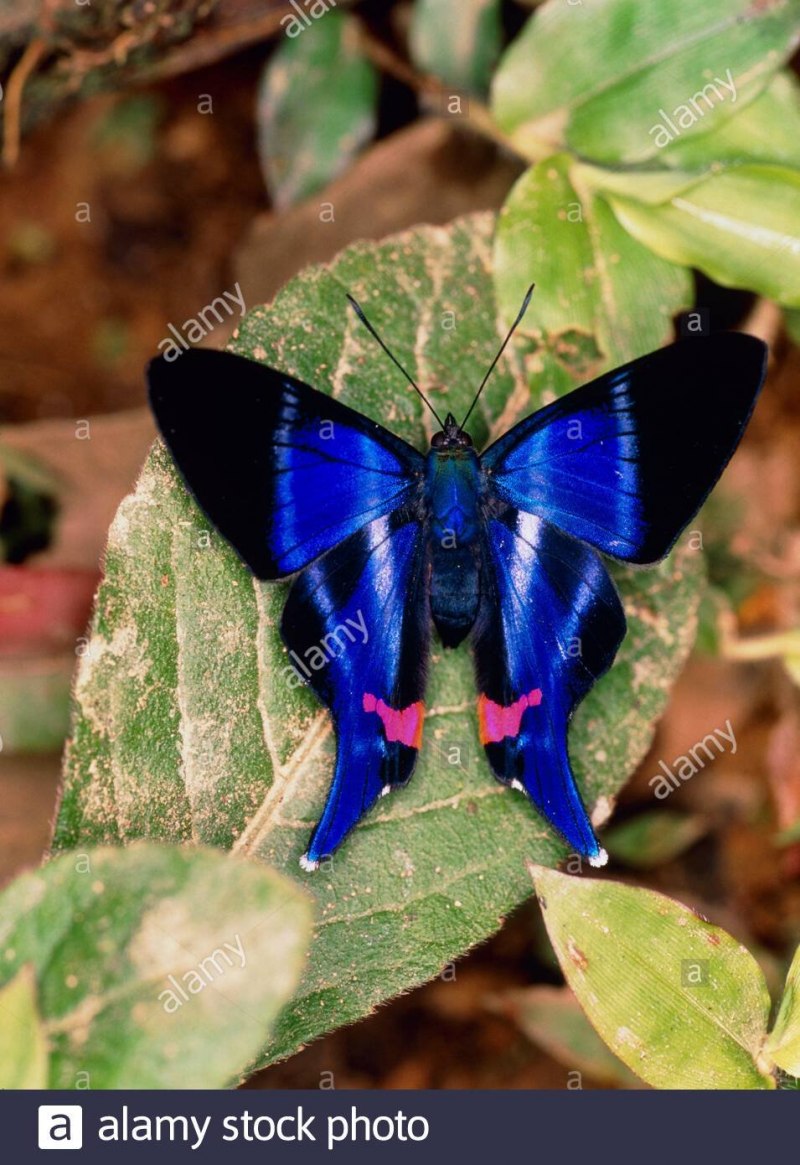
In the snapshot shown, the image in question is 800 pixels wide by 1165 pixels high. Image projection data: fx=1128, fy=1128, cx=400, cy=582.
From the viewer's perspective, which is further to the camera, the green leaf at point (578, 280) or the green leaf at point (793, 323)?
the green leaf at point (793, 323)

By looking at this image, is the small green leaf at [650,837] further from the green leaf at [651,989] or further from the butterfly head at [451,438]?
the butterfly head at [451,438]

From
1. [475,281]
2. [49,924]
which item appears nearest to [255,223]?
[475,281]

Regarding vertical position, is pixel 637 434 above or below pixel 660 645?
above

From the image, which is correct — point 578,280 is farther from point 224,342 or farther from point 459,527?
point 224,342

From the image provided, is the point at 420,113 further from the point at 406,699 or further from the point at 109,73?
the point at 406,699

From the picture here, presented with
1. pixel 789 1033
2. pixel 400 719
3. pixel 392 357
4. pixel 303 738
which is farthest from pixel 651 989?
pixel 392 357
